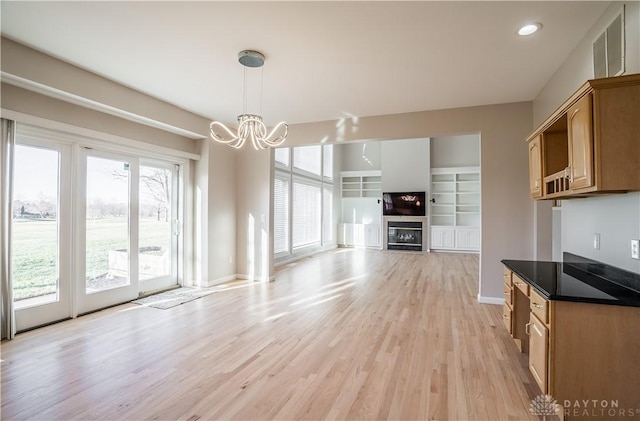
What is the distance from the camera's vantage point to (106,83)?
145 inches

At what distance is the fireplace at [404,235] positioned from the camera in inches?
395

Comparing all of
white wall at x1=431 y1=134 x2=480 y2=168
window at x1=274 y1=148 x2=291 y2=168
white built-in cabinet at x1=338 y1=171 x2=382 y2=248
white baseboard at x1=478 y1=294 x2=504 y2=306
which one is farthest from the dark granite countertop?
white built-in cabinet at x1=338 y1=171 x2=382 y2=248

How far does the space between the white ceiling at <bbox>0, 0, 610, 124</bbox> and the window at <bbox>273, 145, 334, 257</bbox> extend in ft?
9.83

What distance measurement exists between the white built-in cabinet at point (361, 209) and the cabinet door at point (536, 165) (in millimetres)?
7511

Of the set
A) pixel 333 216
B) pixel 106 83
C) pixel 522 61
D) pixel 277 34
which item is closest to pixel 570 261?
pixel 522 61

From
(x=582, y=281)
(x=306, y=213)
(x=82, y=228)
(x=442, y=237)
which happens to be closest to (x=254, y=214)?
(x=82, y=228)

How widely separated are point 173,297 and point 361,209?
7667 millimetres

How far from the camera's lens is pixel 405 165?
10242 mm

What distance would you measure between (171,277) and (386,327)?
12.1 ft

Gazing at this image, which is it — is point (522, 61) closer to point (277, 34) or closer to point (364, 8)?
point (364, 8)

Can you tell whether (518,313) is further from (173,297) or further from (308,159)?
(308,159)

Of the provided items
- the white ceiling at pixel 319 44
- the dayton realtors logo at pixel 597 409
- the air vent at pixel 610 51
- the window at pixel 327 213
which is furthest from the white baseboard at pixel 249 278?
the air vent at pixel 610 51

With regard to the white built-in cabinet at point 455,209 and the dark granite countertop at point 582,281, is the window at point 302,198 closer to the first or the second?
the white built-in cabinet at point 455,209

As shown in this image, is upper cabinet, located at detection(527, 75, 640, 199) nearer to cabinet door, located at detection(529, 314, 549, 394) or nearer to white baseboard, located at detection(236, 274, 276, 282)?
cabinet door, located at detection(529, 314, 549, 394)
